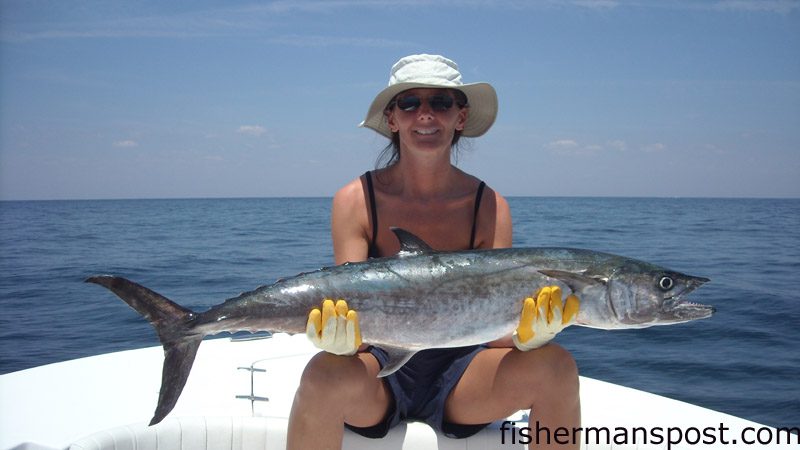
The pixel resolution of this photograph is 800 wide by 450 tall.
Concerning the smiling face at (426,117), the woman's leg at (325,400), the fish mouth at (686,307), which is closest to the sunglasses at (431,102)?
the smiling face at (426,117)

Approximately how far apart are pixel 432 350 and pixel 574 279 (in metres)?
0.82

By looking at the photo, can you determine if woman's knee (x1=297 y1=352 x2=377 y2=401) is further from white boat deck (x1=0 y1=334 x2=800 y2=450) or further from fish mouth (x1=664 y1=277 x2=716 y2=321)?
fish mouth (x1=664 y1=277 x2=716 y2=321)

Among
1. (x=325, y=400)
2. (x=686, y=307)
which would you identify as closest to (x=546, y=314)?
(x=686, y=307)

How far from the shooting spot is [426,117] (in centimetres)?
314

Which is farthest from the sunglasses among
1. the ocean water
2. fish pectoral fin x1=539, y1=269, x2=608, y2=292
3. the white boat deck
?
the ocean water

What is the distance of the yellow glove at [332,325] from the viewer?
2541mm

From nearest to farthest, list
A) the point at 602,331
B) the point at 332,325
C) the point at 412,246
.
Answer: the point at 332,325 → the point at 412,246 → the point at 602,331

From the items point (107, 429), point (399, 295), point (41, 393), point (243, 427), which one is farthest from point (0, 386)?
point (399, 295)

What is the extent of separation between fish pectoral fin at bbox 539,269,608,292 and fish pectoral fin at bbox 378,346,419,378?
0.65m

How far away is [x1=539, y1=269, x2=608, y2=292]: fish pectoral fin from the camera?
2.61 meters

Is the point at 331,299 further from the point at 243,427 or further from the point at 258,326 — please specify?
the point at 243,427

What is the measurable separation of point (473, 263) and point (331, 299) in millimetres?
620

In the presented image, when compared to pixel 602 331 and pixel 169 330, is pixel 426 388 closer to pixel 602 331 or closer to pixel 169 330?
pixel 169 330

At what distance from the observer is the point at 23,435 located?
3.08 meters
